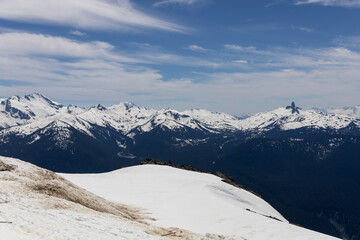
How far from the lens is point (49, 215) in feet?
55.7

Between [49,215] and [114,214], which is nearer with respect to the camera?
[49,215]

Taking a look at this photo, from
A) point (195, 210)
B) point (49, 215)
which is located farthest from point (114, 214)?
point (195, 210)

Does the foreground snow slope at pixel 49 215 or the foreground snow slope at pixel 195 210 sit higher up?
the foreground snow slope at pixel 49 215

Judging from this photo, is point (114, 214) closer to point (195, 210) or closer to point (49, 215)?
point (49, 215)

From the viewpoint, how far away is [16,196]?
19.7 meters

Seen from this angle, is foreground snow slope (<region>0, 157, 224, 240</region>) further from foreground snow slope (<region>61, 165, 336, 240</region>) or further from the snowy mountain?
foreground snow slope (<region>61, 165, 336, 240</region>)

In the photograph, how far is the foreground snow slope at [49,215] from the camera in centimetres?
1374

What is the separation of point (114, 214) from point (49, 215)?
906cm

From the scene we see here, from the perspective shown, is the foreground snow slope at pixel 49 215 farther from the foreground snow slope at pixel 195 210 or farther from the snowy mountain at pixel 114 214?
the foreground snow slope at pixel 195 210

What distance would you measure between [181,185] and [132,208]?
19563 mm

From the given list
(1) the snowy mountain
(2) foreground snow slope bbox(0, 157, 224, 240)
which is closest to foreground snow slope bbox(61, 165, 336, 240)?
(1) the snowy mountain

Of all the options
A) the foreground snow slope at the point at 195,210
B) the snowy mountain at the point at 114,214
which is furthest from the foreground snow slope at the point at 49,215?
the foreground snow slope at the point at 195,210

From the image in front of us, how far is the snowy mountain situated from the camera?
594 inches

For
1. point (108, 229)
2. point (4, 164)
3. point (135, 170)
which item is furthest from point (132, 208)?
point (135, 170)
